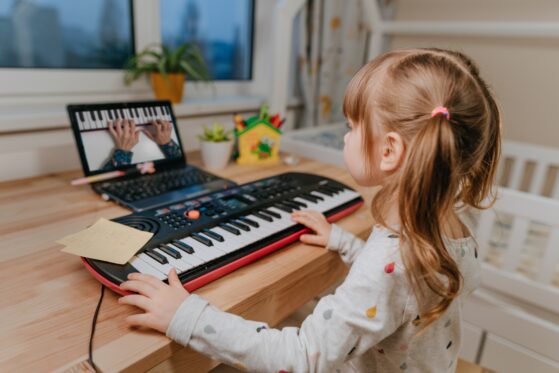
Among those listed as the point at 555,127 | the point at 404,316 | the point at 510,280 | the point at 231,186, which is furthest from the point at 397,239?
the point at 555,127

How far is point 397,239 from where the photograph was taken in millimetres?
527

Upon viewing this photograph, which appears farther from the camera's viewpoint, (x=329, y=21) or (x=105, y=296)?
(x=329, y=21)

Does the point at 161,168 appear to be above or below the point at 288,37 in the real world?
below

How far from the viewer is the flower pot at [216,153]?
3.54ft

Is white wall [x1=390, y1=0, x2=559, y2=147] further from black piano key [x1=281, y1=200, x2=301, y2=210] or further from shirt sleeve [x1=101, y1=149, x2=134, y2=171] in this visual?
shirt sleeve [x1=101, y1=149, x2=134, y2=171]

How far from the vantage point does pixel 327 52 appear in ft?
5.75

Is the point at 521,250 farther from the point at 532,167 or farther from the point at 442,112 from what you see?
the point at 442,112

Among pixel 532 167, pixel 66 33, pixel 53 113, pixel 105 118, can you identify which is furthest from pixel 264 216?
pixel 532 167

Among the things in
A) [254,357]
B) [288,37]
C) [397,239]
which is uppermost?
[288,37]

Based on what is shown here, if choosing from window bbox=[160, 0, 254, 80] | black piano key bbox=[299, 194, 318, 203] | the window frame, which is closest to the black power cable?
black piano key bbox=[299, 194, 318, 203]

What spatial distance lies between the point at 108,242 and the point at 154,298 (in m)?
0.16

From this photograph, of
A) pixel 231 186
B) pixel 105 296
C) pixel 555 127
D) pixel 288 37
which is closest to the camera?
pixel 105 296

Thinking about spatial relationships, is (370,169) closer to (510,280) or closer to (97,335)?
(97,335)

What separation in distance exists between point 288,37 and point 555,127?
4.20ft
